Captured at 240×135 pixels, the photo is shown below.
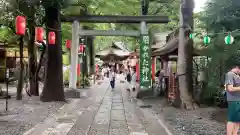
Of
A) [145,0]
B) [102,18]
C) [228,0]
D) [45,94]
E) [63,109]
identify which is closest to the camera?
[228,0]

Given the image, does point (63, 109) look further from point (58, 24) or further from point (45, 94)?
point (58, 24)

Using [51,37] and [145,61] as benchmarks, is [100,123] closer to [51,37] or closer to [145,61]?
[51,37]

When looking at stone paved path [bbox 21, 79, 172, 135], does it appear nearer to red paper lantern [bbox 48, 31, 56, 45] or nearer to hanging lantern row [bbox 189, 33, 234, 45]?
hanging lantern row [bbox 189, 33, 234, 45]

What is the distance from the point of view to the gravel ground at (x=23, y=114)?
964 cm

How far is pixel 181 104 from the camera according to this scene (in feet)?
46.9

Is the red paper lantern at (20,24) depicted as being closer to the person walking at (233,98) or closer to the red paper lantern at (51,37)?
the red paper lantern at (51,37)

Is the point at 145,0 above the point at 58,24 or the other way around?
above

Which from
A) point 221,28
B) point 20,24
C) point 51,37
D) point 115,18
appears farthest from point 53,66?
point 221,28

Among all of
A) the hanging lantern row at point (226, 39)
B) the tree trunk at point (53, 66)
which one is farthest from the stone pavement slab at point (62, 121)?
the hanging lantern row at point (226, 39)

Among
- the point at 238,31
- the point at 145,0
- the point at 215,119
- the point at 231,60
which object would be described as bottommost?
the point at 215,119

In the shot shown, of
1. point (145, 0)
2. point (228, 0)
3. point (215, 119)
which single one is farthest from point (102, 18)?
point (215, 119)

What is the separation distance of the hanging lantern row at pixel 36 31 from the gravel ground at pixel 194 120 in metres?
5.95

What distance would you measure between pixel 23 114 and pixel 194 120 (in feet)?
20.0

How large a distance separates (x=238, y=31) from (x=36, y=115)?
312 inches
